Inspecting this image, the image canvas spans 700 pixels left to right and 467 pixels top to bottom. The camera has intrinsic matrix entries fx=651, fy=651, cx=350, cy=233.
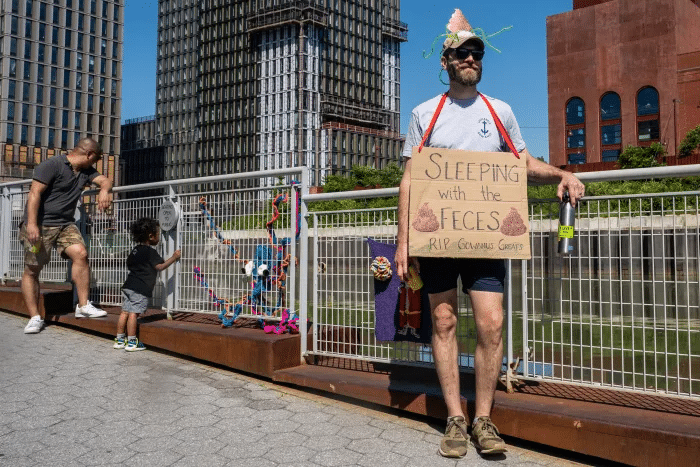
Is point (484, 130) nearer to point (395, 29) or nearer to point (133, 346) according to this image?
point (133, 346)

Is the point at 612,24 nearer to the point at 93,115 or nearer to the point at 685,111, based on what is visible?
the point at 685,111

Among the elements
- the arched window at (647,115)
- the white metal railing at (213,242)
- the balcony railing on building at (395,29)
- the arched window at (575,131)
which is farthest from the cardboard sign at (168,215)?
the balcony railing on building at (395,29)

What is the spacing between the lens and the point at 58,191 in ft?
22.2

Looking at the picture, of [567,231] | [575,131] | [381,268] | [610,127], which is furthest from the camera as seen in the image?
[575,131]

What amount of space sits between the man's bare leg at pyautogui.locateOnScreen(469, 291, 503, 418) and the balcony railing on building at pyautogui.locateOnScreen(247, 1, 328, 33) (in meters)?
99.3

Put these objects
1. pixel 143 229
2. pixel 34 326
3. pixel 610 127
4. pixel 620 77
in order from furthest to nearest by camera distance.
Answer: pixel 610 127
pixel 620 77
pixel 34 326
pixel 143 229

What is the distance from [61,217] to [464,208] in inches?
189

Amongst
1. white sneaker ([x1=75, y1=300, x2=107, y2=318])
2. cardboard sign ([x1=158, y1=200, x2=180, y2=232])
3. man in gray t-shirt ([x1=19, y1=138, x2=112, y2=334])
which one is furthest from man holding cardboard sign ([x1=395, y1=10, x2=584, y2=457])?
white sneaker ([x1=75, y1=300, x2=107, y2=318])

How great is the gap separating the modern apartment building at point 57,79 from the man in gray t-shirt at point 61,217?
8615 cm

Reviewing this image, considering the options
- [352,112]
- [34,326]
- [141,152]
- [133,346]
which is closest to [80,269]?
[34,326]

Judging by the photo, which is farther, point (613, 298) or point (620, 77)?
point (620, 77)

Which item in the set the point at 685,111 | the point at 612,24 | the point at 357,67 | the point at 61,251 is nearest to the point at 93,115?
the point at 357,67

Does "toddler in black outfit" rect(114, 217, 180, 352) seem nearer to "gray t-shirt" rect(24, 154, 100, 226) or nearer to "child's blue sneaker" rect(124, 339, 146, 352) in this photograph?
"child's blue sneaker" rect(124, 339, 146, 352)

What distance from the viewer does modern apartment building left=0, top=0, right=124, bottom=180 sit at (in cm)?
8719
